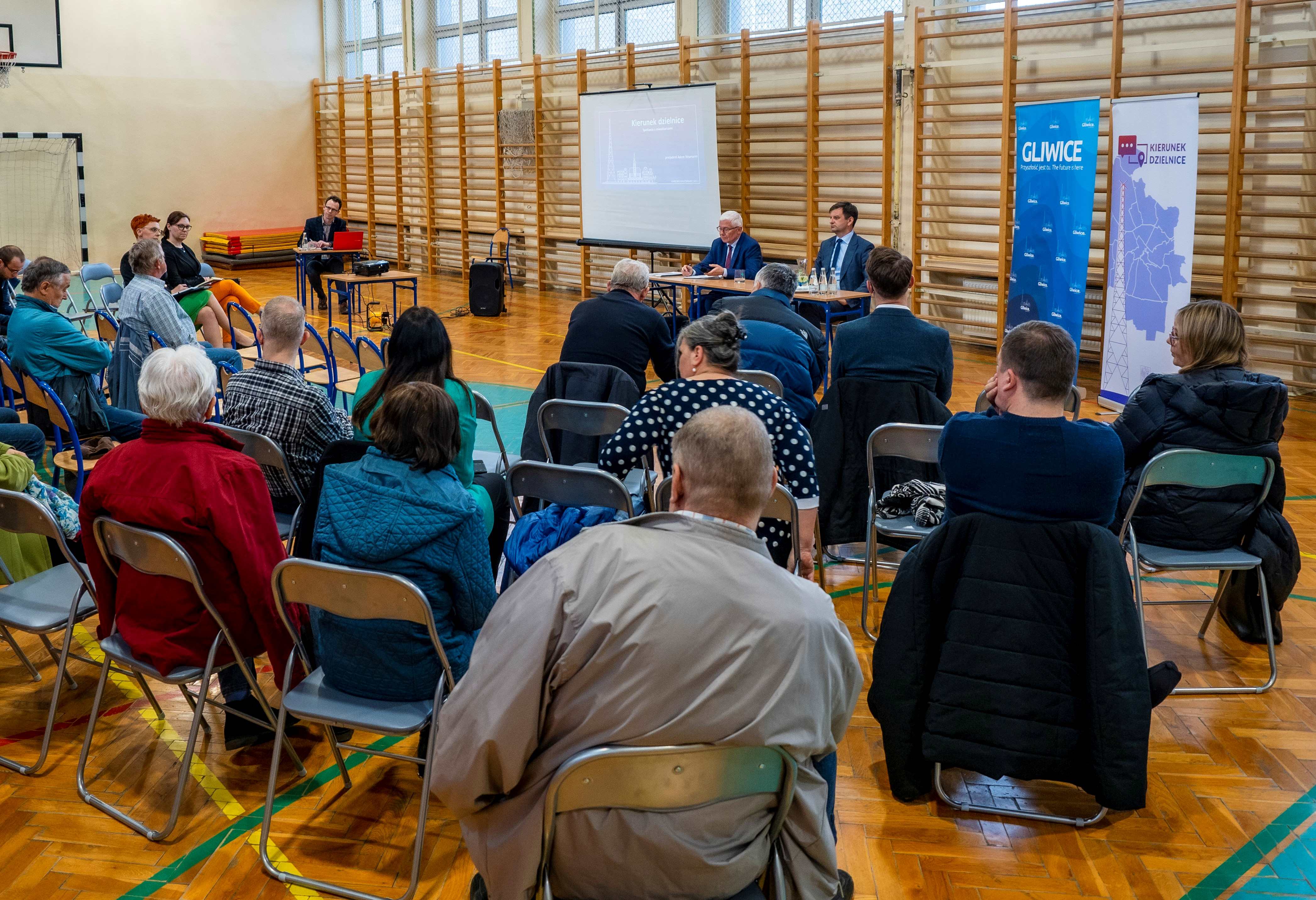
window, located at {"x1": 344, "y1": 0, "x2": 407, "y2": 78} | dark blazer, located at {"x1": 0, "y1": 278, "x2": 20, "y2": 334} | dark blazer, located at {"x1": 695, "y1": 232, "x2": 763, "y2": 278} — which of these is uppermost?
window, located at {"x1": 344, "y1": 0, "x2": 407, "y2": 78}

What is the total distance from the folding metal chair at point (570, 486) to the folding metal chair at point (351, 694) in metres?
0.73

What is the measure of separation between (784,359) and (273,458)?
206cm

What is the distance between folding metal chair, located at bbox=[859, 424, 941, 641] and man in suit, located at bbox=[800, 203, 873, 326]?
443cm


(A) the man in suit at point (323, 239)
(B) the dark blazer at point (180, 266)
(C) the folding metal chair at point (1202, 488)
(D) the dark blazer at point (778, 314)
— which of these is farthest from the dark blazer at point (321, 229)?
(C) the folding metal chair at point (1202, 488)

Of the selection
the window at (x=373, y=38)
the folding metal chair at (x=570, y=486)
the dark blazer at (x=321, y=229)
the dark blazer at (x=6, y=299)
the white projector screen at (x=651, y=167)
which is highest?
the window at (x=373, y=38)

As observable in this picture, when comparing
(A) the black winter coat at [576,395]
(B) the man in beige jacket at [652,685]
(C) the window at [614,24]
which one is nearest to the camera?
(B) the man in beige jacket at [652,685]

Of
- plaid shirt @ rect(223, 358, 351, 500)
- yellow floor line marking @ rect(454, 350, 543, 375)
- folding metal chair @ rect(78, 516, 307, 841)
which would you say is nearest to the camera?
folding metal chair @ rect(78, 516, 307, 841)

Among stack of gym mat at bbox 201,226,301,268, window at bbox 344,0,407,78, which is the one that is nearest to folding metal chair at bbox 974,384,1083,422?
window at bbox 344,0,407,78

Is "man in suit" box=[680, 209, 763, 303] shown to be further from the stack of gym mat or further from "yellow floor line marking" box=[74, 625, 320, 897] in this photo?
the stack of gym mat

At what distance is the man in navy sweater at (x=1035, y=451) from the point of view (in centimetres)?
257

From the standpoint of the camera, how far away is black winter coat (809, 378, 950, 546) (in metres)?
4.04

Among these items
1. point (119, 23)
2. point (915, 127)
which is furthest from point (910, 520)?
point (119, 23)

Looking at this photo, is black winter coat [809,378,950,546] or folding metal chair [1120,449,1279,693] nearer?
folding metal chair [1120,449,1279,693]

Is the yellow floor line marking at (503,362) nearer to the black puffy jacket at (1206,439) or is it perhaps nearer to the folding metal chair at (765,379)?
the folding metal chair at (765,379)
